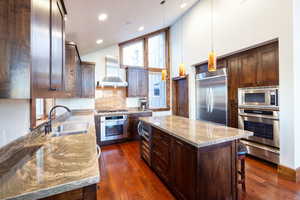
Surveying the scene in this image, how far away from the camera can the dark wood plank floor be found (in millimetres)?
1860

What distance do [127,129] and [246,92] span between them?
3.32 meters

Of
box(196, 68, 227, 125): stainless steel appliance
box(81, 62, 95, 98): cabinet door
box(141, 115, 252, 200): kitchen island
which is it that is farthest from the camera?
box(81, 62, 95, 98): cabinet door

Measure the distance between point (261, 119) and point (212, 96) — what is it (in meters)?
1.36

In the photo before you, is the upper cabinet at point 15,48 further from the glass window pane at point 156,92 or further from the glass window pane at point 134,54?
the glass window pane at point 156,92

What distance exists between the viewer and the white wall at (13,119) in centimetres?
115

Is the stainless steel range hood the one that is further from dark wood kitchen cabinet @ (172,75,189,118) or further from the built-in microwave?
the built-in microwave

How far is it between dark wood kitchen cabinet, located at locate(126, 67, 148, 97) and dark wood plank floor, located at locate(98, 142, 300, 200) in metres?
2.49

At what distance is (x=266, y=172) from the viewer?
2.38 metres

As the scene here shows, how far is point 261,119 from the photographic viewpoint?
271 cm

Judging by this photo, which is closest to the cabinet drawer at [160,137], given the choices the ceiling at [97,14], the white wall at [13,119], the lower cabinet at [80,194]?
the lower cabinet at [80,194]

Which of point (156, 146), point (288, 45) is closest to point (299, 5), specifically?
point (288, 45)

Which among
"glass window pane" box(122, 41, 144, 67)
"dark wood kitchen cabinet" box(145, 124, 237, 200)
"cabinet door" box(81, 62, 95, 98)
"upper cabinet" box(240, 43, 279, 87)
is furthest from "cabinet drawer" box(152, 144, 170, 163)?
"glass window pane" box(122, 41, 144, 67)

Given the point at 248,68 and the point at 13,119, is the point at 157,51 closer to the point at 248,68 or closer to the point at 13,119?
the point at 248,68

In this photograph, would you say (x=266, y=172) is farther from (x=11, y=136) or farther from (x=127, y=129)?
(x=11, y=136)
